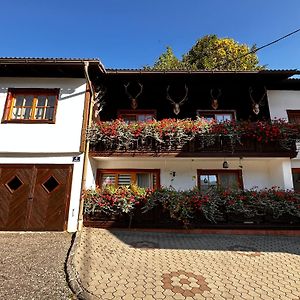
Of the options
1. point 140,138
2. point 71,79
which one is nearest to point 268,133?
point 140,138

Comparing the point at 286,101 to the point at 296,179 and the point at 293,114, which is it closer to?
the point at 293,114

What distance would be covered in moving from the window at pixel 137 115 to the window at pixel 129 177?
8.81 feet

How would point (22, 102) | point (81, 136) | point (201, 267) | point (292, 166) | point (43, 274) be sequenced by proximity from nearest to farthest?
point (43, 274)
point (201, 267)
point (81, 136)
point (22, 102)
point (292, 166)

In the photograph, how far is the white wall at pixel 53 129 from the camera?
28.8 ft

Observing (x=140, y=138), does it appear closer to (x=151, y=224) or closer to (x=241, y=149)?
(x=151, y=224)

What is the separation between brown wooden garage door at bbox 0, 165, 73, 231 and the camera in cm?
821

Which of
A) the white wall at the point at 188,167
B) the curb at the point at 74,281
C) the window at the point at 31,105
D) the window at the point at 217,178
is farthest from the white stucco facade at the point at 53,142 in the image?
the window at the point at 217,178

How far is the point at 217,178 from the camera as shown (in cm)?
1101

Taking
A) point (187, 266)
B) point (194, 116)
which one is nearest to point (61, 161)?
point (187, 266)

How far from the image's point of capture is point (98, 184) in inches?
421

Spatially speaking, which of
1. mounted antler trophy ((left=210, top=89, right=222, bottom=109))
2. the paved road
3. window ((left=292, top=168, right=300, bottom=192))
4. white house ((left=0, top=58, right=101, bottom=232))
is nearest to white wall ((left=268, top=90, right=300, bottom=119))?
mounted antler trophy ((left=210, top=89, right=222, bottom=109))

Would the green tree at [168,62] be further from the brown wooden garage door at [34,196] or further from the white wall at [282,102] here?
the brown wooden garage door at [34,196]

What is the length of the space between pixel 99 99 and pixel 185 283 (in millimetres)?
8442

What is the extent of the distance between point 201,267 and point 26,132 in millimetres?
7832
